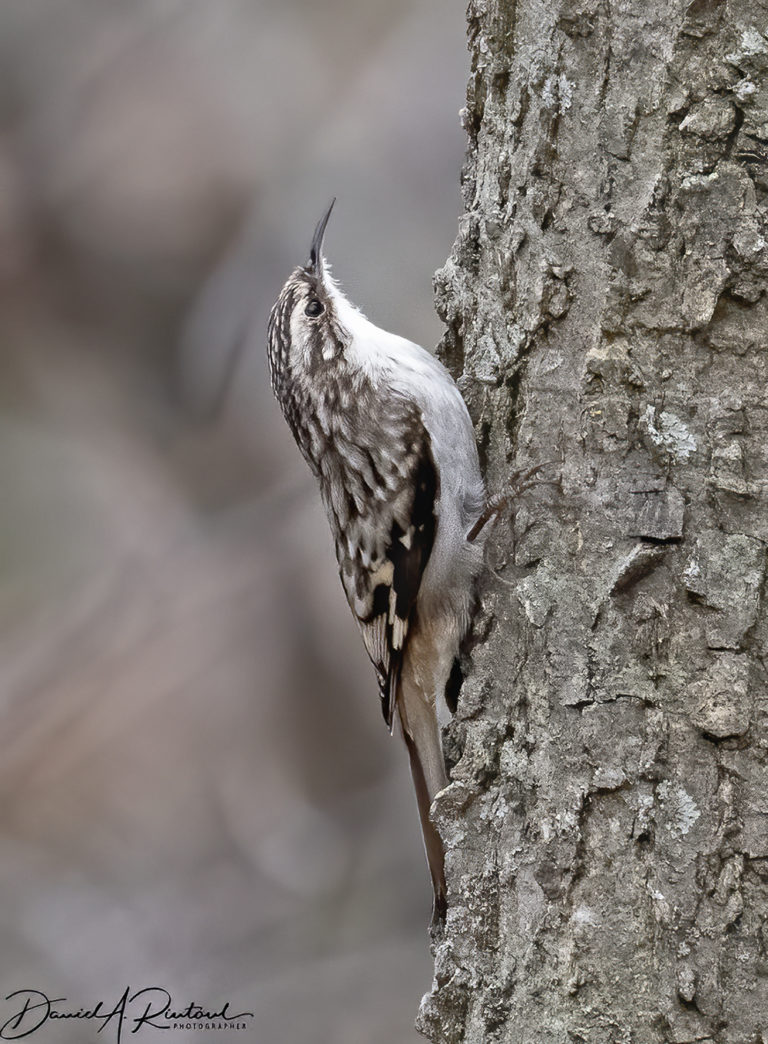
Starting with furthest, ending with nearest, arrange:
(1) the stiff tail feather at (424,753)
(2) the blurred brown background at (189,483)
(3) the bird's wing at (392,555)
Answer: (2) the blurred brown background at (189,483)
(3) the bird's wing at (392,555)
(1) the stiff tail feather at (424,753)

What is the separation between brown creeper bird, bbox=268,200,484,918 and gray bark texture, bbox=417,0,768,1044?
321 millimetres

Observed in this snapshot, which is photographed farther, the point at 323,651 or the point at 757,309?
the point at 323,651

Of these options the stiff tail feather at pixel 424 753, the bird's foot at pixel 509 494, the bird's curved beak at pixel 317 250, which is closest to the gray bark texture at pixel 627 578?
the bird's foot at pixel 509 494

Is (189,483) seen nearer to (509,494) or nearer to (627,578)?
(509,494)

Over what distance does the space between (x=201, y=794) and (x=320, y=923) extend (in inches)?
A: 26.6

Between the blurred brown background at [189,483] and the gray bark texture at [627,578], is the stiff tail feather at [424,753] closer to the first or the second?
the gray bark texture at [627,578]

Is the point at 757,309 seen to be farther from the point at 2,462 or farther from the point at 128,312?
the point at 2,462

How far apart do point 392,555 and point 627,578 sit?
836 mm

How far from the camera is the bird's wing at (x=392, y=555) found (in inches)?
95.3

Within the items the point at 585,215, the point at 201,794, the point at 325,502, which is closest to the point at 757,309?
the point at 585,215

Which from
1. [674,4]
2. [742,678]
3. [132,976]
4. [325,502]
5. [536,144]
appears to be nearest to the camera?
[742,678]

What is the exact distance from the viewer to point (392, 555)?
248cm

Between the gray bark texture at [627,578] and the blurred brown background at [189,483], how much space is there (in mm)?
2254

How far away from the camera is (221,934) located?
13.8ft
